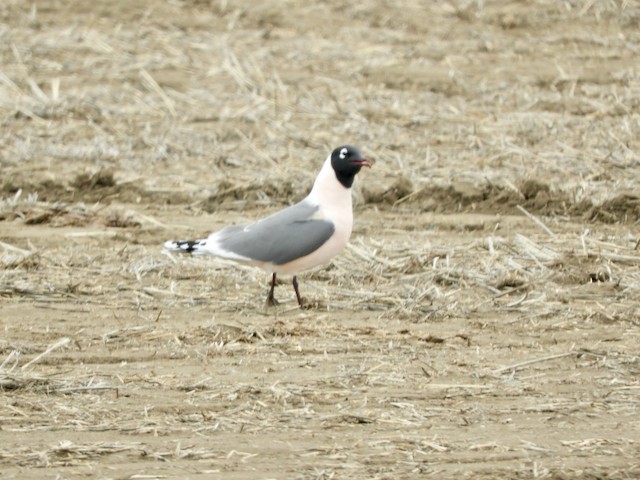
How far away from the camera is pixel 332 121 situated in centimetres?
1203

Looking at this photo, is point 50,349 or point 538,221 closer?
point 50,349

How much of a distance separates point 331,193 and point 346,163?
0.20m

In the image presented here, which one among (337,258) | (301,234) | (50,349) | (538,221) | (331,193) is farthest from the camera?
(538,221)

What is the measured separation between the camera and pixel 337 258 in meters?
8.48

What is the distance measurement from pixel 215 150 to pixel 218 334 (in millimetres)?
4678

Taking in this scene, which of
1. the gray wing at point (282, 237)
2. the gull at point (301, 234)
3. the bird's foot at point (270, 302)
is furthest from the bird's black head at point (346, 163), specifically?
the bird's foot at point (270, 302)

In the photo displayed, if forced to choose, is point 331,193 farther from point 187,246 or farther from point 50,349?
point 50,349

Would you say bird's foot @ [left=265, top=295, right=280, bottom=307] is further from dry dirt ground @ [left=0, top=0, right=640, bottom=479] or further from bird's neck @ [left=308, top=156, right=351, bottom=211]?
bird's neck @ [left=308, top=156, right=351, bottom=211]

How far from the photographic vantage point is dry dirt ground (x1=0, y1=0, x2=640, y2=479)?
5.37 m

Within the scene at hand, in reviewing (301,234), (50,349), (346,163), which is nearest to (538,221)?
(346,163)

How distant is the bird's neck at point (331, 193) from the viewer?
7555 mm

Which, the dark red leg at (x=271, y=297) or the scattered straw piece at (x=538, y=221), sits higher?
the dark red leg at (x=271, y=297)

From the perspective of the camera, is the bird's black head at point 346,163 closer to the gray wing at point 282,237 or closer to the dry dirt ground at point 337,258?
the gray wing at point 282,237

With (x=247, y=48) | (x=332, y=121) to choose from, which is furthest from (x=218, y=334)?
(x=247, y=48)
